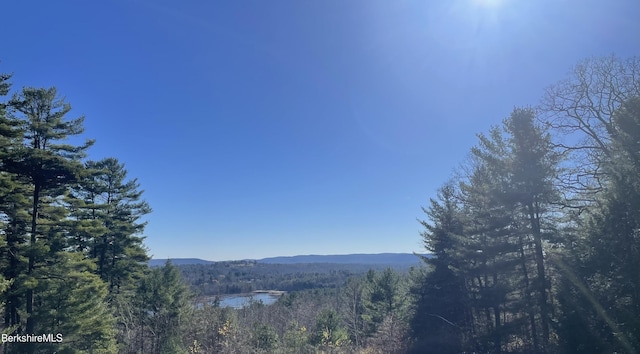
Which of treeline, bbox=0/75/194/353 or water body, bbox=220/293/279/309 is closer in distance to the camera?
treeline, bbox=0/75/194/353

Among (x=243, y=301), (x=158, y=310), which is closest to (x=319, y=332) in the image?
(x=158, y=310)

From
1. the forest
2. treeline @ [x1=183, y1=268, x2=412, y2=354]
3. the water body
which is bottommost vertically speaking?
the water body

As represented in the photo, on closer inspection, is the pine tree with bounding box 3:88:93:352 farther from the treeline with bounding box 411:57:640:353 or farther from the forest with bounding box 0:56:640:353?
the treeline with bounding box 411:57:640:353

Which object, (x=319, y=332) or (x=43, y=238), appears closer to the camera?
(x=43, y=238)

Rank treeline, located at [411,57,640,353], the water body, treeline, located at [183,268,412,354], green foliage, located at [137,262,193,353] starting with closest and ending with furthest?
treeline, located at [411,57,640,353] → treeline, located at [183,268,412,354] → green foliage, located at [137,262,193,353] → the water body

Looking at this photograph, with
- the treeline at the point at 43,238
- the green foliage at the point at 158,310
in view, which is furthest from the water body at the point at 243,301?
the treeline at the point at 43,238

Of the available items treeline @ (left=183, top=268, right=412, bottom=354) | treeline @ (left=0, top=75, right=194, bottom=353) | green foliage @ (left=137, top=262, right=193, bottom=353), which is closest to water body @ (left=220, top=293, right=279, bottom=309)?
green foliage @ (left=137, top=262, right=193, bottom=353)

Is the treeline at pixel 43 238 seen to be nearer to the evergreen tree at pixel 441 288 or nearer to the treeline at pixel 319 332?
the treeline at pixel 319 332

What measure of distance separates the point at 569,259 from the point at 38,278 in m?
18.0

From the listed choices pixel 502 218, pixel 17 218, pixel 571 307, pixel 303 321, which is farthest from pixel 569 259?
pixel 303 321

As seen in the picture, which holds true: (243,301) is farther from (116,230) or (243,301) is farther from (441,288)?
(441,288)

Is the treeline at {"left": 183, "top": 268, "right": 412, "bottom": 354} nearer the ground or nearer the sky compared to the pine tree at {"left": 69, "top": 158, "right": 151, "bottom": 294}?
nearer the ground

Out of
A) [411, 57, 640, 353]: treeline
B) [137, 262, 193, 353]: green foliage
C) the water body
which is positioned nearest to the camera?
A: [411, 57, 640, 353]: treeline

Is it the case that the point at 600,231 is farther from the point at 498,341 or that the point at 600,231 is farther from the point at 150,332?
the point at 150,332
